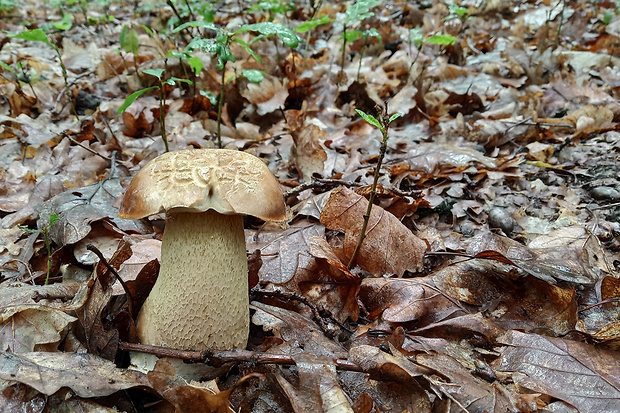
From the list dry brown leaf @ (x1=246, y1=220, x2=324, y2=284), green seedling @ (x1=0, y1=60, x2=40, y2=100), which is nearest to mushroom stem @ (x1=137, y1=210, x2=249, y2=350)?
dry brown leaf @ (x1=246, y1=220, x2=324, y2=284)

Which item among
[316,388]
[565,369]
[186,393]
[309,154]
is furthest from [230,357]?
[309,154]

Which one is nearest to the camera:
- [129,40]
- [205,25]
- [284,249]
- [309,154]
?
[284,249]

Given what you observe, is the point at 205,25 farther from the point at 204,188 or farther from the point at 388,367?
the point at 388,367

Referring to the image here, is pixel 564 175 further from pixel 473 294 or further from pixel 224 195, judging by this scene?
pixel 224 195

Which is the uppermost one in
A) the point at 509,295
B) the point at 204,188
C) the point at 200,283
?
the point at 204,188

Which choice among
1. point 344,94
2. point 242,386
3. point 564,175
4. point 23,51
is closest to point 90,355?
point 242,386

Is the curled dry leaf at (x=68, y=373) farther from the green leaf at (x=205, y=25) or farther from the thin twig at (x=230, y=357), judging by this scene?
the green leaf at (x=205, y=25)

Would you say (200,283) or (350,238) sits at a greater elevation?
(200,283)

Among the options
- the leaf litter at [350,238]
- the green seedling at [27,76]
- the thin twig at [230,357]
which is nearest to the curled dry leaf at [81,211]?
the leaf litter at [350,238]
